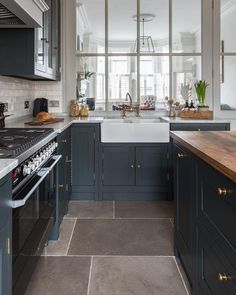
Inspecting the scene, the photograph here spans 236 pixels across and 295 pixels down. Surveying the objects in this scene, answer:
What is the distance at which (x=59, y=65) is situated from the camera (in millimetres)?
4129

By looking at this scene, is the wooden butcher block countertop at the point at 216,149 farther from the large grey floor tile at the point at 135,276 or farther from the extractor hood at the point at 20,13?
the extractor hood at the point at 20,13

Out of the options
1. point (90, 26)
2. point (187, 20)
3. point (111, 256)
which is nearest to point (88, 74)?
point (90, 26)

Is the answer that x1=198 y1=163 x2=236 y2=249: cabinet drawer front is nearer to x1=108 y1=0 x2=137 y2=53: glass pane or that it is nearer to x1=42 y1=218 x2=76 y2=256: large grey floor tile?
x1=42 y1=218 x2=76 y2=256: large grey floor tile

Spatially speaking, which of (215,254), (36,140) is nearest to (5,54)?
(36,140)

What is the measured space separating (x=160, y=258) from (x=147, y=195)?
1.42 meters

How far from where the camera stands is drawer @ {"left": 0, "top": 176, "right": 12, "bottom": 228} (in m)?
1.27

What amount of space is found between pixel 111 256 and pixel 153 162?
4.93 feet

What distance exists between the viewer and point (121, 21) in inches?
172

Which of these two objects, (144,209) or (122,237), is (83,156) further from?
(122,237)

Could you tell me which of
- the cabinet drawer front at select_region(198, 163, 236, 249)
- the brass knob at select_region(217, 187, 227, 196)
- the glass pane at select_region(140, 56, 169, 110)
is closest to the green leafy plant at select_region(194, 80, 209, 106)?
the glass pane at select_region(140, 56, 169, 110)

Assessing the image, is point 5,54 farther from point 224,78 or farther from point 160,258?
point 224,78

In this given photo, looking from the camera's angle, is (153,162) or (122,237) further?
(153,162)

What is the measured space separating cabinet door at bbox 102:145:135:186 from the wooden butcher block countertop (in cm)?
146

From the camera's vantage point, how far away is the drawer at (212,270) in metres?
1.29
